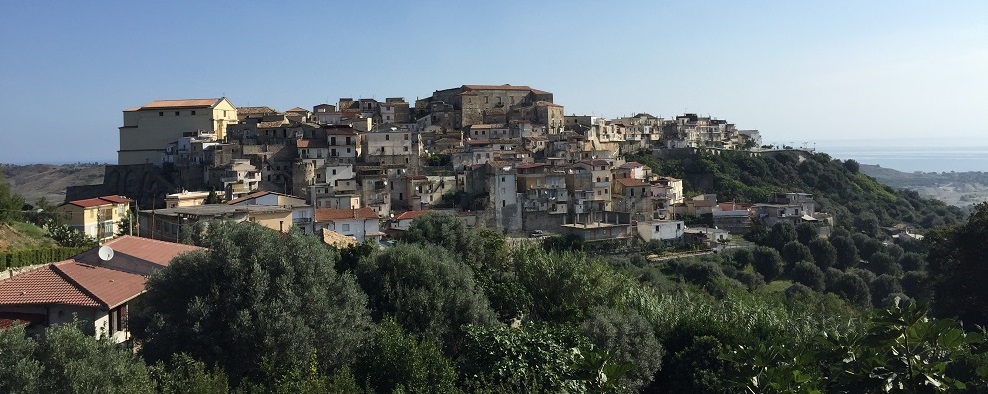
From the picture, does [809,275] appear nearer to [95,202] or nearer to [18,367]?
[95,202]

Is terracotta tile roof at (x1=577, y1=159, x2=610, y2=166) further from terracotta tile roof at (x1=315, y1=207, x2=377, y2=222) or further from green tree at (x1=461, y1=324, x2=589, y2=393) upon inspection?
green tree at (x1=461, y1=324, x2=589, y2=393)

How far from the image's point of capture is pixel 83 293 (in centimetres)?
1416

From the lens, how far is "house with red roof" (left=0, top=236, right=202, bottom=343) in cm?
1365

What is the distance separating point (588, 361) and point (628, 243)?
39.6m

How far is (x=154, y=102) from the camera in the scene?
200ft

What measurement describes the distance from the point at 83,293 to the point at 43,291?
0.73 meters

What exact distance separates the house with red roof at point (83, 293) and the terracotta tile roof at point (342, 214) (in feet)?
64.9

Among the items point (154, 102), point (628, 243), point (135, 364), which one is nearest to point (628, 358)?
point (135, 364)

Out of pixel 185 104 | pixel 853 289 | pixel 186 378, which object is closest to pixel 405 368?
pixel 186 378

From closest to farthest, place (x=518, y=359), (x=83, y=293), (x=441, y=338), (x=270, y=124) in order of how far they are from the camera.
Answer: (x=518, y=359), (x=83, y=293), (x=441, y=338), (x=270, y=124)

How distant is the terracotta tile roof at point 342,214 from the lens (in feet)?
123

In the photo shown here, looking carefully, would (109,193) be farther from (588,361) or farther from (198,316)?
(588,361)

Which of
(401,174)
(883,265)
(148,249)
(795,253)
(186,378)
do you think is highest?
(401,174)

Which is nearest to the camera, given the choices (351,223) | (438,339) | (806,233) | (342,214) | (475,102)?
(438,339)
